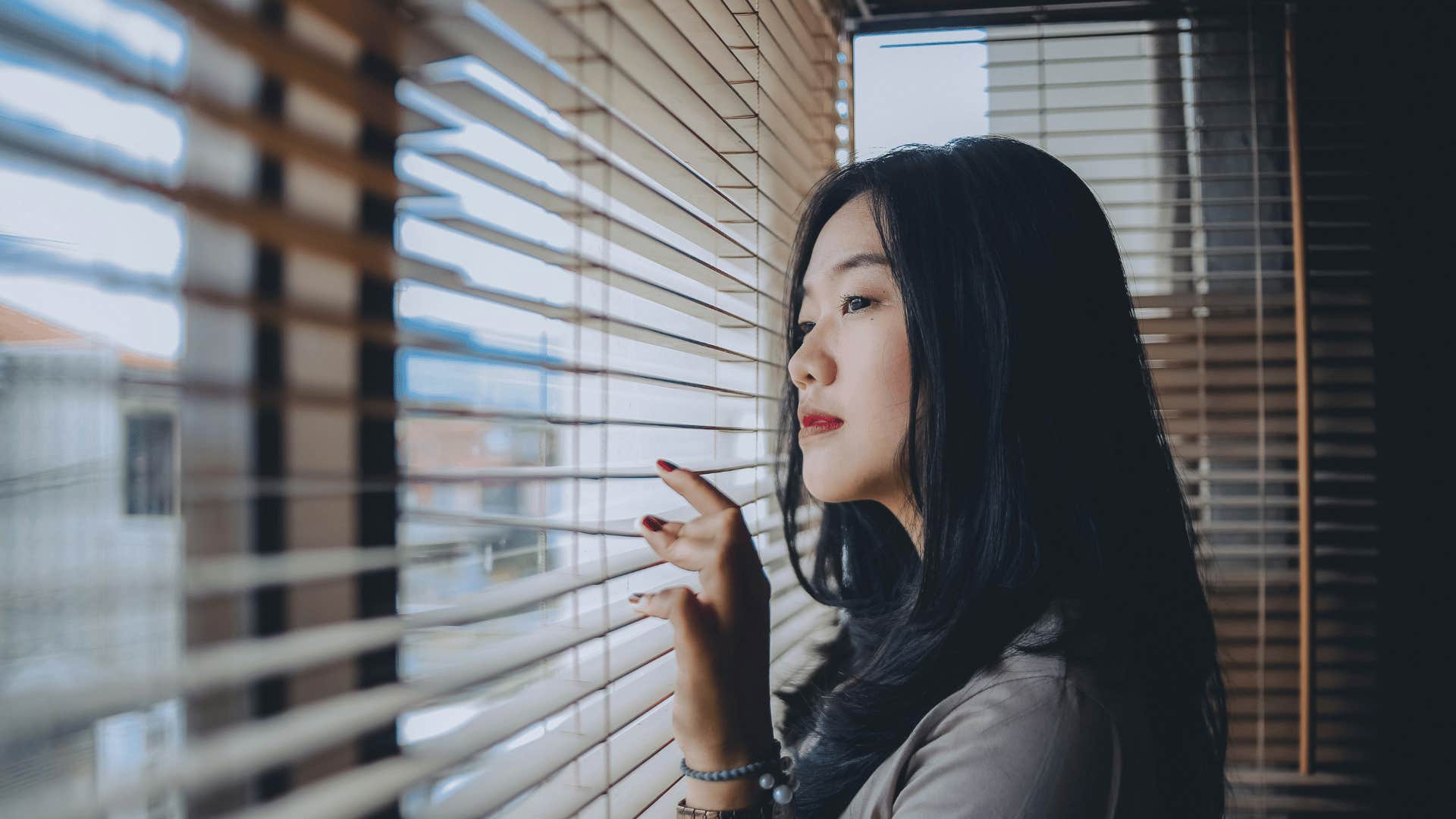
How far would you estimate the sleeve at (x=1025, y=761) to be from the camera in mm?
705

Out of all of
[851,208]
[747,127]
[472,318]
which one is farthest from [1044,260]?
[472,318]

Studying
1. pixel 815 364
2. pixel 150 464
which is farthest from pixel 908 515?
pixel 150 464

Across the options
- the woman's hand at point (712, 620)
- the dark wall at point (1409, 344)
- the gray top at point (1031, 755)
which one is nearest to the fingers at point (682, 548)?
the woman's hand at point (712, 620)

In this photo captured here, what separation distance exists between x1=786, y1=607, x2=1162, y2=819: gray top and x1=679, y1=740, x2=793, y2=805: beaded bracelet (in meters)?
0.09

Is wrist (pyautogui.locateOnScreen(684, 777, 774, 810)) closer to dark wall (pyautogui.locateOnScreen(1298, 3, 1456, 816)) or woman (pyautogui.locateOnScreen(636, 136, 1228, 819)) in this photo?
woman (pyautogui.locateOnScreen(636, 136, 1228, 819))

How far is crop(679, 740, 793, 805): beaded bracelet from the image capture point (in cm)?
79

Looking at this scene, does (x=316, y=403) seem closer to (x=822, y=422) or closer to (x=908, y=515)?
(x=822, y=422)

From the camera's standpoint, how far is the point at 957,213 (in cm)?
96

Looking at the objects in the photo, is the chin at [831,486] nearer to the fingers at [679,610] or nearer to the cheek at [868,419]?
the cheek at [868,419]

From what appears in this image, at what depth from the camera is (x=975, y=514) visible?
3.04 feet

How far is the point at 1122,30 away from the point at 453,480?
208 centimetres

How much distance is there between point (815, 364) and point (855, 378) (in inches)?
2.0

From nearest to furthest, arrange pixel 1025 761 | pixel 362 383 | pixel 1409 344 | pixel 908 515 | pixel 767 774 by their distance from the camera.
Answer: pixel 362 383, pixel 1025 761, pixel 767 774, pixel 908 515, pixel 1409 344

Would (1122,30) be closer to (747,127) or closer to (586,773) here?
(747,127)
